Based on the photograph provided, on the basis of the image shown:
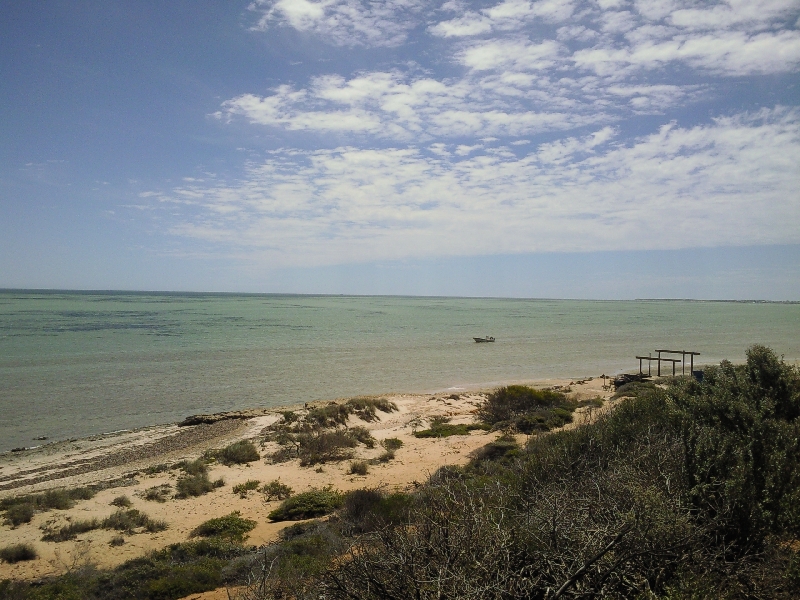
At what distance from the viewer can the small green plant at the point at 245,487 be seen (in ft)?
41.9

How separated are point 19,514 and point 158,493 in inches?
107

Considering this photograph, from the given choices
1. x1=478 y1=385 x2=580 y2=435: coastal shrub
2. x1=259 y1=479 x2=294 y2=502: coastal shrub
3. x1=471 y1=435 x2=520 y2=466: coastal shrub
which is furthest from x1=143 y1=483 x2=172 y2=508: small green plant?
x1=478 y1=385 x2=580 y2=435: coastal shrub

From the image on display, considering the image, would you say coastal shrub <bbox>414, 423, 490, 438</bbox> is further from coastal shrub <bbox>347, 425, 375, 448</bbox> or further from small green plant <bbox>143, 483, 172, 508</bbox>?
small green plant <bbox>143, 483, 172, 508</bbox>

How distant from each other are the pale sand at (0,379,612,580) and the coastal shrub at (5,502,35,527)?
0.15m

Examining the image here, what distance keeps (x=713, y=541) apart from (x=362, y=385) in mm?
26962

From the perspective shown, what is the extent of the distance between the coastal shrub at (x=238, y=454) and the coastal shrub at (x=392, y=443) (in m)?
4.08

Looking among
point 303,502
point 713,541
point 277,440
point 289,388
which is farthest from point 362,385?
point 713,541

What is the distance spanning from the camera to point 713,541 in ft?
15.8

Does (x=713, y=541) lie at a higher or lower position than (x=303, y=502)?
higher

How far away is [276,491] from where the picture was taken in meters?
12.6

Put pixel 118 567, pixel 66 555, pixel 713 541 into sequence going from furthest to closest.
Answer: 1. pixel 66 555
2. pixel 118 567
3. pixel 713 541

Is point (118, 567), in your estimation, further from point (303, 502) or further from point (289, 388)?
point (289, 388)

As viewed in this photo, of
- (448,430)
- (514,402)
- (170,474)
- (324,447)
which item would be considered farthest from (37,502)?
(514,402)

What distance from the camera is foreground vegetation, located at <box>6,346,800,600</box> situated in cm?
390
